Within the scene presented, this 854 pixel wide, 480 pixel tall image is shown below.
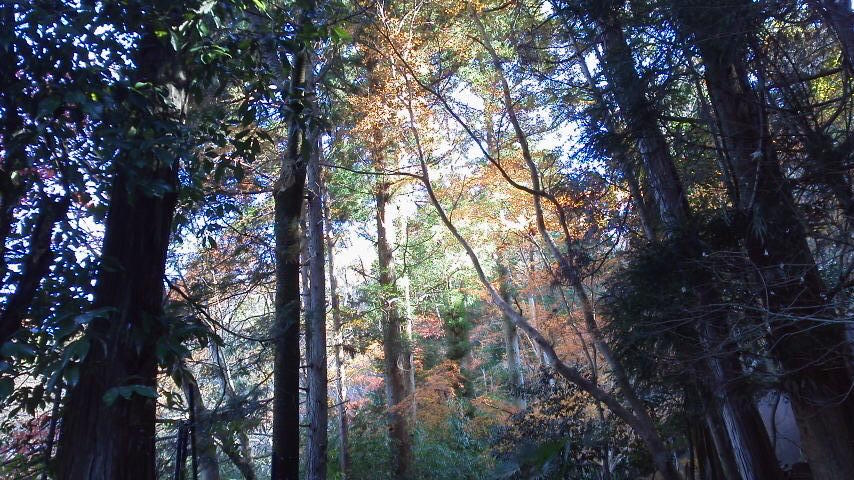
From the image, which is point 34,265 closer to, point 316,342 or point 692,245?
point 692,245

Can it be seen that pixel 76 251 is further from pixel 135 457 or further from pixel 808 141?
pixel 808 141

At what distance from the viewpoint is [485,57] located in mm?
10578

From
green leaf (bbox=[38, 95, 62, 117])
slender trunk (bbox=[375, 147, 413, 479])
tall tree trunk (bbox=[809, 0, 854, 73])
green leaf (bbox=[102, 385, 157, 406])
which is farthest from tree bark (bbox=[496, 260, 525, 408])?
green leaf (bbox=[38, 95, 62, 117])

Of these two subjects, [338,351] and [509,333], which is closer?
[338,351]

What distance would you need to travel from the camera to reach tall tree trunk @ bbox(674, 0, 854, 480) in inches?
174

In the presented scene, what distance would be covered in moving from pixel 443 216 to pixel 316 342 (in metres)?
2.56

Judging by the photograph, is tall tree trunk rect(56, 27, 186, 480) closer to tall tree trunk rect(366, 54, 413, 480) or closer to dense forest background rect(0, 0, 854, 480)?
dense forest background rect(0, 0, 854, 480)

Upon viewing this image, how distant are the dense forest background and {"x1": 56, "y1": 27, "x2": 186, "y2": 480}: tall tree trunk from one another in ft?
0.04

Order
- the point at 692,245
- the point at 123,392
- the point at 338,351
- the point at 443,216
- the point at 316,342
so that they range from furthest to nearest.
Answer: the point at 338,351
the point at 316,342
the point at 443,216
the point at 692,245
the point at 123,392

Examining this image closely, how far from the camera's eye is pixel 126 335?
2.56 meters

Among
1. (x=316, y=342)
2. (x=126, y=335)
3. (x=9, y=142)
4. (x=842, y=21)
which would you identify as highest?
(x=842, y=21)

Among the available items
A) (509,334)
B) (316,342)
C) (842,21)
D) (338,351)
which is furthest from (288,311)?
(509,334)

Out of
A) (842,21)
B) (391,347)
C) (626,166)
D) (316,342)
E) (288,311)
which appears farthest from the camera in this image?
(391,347)

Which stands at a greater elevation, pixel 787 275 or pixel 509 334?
pixel 509 334
